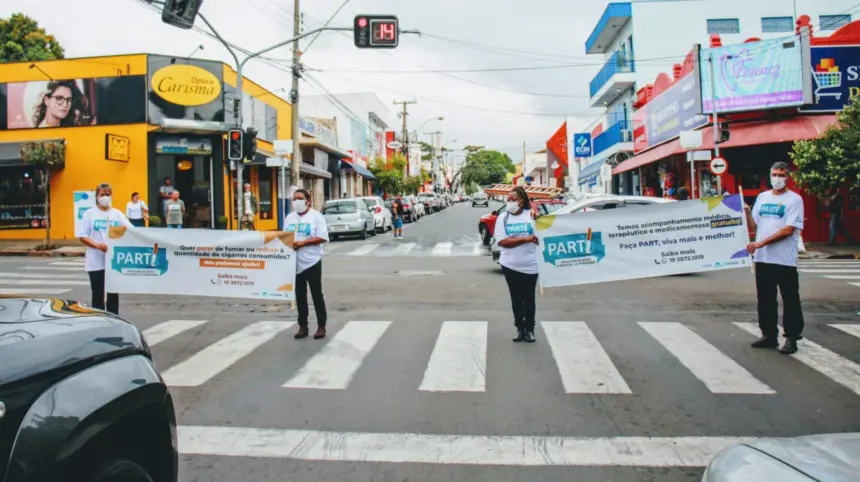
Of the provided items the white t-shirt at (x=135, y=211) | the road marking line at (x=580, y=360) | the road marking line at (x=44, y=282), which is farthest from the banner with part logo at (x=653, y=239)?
the white t-shirt at (x=135, y=211)

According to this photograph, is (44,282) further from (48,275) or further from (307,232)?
(307,232)

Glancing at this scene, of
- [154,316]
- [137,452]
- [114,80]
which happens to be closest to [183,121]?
[114,80]

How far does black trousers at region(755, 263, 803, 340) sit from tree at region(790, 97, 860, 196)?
13.3 m

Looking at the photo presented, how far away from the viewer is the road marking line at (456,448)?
4.43 m

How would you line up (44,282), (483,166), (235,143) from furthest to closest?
(483,166) < (235,143) < (44,282)

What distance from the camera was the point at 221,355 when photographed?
7488mm

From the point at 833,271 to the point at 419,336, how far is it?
35.6ft

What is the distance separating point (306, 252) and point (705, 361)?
4.69 meters

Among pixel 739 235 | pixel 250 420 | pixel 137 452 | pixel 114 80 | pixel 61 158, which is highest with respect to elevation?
pixel 114 80

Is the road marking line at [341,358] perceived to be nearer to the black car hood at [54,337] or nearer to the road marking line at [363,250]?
the black car hood at [54,337]

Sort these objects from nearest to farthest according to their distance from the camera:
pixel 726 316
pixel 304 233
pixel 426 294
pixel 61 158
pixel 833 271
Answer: pixel 304 233 < pixel 726 316 < pixel 426 294 < pixel 833 271 < pixel 61 158

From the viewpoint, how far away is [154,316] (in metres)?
10.2

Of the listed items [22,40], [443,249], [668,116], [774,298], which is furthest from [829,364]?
[22,40]

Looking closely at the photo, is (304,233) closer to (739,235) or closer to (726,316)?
(739,235)
